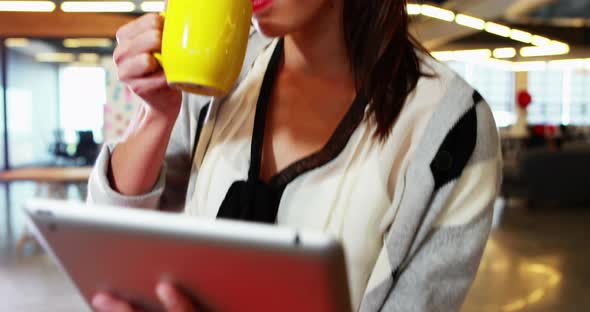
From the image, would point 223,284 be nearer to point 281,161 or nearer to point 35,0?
point 281,161

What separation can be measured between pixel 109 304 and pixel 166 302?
8 cm

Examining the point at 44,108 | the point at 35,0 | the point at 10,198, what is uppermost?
the point at 35,0

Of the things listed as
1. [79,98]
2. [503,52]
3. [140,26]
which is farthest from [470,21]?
[79,98]

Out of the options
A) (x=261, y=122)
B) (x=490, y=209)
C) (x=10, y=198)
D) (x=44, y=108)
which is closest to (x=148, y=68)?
(x=261, y=122)

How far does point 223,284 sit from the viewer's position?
47cm

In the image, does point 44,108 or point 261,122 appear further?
point 44,108

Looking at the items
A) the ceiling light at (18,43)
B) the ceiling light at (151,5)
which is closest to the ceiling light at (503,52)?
the ceiling light at (151,5)

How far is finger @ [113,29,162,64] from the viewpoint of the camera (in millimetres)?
652

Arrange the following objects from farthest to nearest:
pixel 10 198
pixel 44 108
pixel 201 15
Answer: pixel 44 108 < pixel 10 198 < pixel 201 15

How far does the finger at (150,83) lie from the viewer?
67 cm

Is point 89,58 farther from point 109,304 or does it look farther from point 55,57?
point 109,304

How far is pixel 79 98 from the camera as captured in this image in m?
14.4

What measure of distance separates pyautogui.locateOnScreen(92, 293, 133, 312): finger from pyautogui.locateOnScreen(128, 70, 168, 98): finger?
267 mm

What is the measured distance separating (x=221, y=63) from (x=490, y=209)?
43cm
